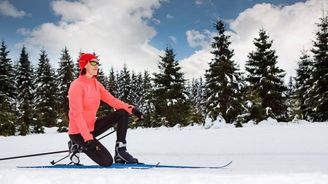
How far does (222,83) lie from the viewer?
33031 millimetres

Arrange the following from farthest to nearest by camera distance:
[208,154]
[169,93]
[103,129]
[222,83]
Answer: [169,93] → [222,83] → [208,154] → [103,129]

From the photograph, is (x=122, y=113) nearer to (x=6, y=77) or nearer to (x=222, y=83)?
(x=222, y=83)

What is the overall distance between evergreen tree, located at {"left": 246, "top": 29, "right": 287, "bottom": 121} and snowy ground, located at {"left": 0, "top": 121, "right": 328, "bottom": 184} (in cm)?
2328

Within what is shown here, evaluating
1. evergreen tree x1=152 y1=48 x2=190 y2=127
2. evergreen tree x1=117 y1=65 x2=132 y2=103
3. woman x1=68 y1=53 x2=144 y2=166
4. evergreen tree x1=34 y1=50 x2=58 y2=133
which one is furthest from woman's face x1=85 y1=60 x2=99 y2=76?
evergreen tree x1=117 y1=65 x2=132 y2=103

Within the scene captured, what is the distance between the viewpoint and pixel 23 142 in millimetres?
12227

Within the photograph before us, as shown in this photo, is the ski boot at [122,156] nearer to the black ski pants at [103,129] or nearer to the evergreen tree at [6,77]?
the black ski pants at [103,129]

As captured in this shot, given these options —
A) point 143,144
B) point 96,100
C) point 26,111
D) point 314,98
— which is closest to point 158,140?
point 143,144

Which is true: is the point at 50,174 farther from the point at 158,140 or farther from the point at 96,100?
the point at 158,140

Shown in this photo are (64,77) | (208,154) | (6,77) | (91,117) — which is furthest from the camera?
(64,77)

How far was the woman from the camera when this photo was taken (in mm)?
5559

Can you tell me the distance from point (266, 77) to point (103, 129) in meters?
29.6

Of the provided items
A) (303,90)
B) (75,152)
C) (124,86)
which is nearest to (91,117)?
(75,152)

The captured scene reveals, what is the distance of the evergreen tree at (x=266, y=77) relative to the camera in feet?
109

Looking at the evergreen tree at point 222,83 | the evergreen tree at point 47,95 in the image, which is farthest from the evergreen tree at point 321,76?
the evergreen tree at point 47,95
